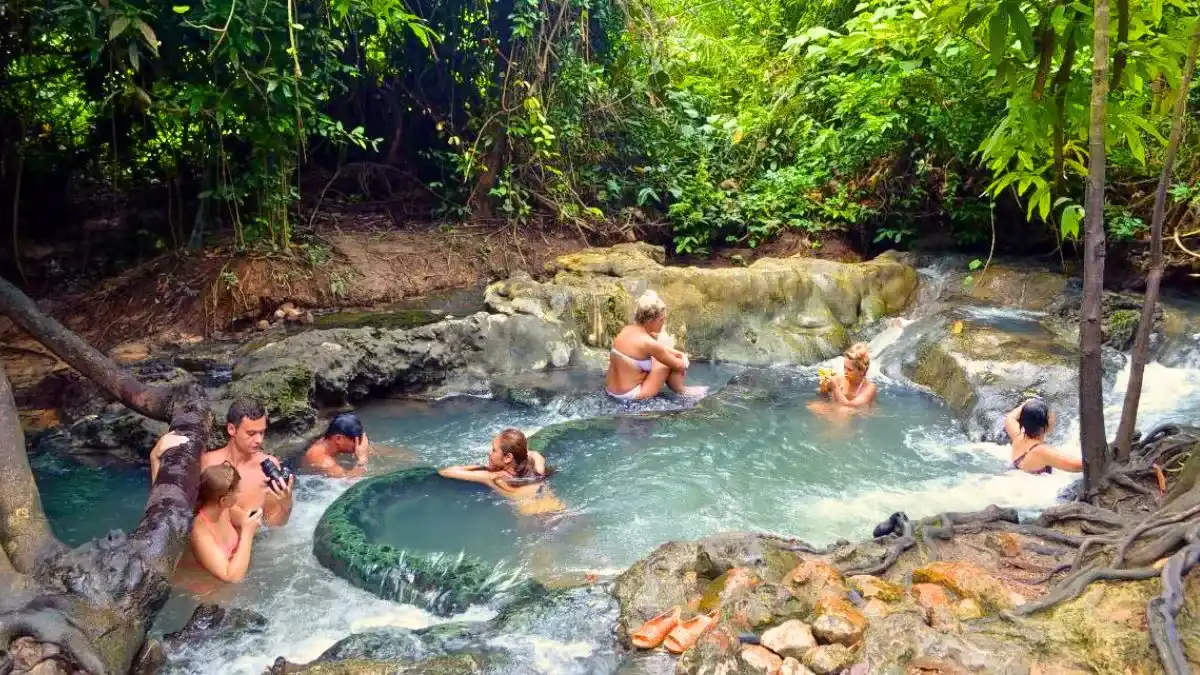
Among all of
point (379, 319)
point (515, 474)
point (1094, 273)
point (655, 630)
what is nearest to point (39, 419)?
point (379, 319)

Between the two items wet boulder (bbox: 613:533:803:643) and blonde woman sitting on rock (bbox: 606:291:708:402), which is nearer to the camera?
wet boulder (bbox: 613:533:803:643)

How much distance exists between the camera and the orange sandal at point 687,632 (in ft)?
10.7

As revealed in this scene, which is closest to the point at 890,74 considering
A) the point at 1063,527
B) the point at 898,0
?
the point at 898,0

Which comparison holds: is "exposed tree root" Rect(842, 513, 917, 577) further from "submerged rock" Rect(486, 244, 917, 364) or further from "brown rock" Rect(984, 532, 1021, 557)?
"submerged rock" Rect(486, 244, 917, 364)

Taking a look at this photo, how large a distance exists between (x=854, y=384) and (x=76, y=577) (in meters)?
6.05

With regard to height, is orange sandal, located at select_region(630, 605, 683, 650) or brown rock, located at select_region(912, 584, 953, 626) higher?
brown rock, located at select_region(912, 584, 953, 626)

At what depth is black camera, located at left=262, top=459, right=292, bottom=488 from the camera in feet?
16.2

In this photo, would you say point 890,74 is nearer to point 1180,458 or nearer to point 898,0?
point 898,0

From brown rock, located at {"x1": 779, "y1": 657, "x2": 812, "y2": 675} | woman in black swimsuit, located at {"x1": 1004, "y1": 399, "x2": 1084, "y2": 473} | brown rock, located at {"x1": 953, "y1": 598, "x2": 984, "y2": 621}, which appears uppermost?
brown rock, located at {"x1": 953, "y1": 598, "x2": 984, "y2": 621}

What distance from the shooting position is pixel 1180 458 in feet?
15.4

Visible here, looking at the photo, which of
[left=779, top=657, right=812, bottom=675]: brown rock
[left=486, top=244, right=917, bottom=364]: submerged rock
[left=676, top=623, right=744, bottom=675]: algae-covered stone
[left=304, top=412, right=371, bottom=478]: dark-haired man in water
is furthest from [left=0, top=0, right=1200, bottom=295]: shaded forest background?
[left=779, top=657, right=812, bottom=675]: brown rock

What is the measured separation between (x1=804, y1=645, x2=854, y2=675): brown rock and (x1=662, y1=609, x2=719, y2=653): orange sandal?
→ 48 centimetres

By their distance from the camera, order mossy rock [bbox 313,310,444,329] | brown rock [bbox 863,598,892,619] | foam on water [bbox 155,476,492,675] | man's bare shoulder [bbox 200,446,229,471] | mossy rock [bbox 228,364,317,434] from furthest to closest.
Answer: mossy rock [bbox 313,310,444,329], mossy rock [bbox 228,364,317,434], man's bare shoulder [bbox 200,446,229,471], foam on water [bbox 155,476,492,675], brown rock [bbox 863,598,892,619]

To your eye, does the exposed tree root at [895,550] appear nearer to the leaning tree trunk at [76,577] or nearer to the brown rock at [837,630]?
the brown rock at [837,630]
